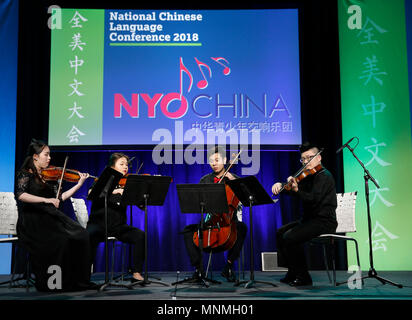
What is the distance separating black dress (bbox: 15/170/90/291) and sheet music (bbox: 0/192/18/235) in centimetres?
Result: 61

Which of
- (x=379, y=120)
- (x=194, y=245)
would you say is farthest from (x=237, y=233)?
(x=379, y=120)

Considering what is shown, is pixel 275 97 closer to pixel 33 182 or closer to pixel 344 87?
pixel 344 87

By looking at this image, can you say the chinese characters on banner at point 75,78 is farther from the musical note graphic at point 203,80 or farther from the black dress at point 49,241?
the black dress at point 49,241

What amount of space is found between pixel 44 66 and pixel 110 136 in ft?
5.08

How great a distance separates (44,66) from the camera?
6.17m

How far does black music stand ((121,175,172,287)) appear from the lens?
12.5 ft

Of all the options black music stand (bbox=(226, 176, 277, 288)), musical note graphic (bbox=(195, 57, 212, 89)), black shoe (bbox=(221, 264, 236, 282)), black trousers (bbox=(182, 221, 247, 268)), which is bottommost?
black shoe (bbox=(221, 264, 236, 282))

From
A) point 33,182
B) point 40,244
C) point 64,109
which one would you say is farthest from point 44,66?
point 40,244

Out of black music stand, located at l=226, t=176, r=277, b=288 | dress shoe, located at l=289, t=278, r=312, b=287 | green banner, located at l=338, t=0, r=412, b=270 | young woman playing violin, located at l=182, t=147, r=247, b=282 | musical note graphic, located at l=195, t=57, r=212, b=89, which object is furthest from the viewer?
musical note graphic, located at l=195, t=57, r=212, b=89

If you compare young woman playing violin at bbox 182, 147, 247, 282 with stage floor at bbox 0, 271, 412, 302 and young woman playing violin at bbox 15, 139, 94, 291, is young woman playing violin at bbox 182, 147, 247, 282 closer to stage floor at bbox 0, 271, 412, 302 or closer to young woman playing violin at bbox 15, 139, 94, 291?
stage floor at bbox 0, 271, 412, 302

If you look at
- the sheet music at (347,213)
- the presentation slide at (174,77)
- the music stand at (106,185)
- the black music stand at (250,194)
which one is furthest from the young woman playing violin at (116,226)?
the sheet music at (347,213)

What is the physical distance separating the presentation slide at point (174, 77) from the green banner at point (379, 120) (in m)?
0.83

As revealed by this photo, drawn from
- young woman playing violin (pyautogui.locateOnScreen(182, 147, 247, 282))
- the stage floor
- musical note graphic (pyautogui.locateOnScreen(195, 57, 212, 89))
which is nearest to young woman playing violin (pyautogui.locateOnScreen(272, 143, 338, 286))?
the stage floor

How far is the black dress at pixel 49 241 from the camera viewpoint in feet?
12.6
